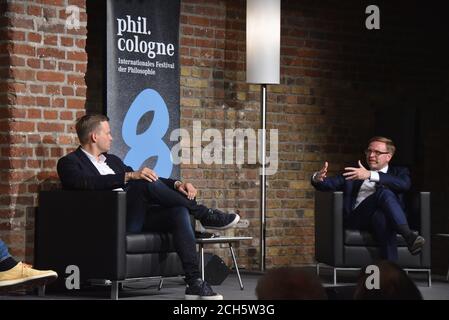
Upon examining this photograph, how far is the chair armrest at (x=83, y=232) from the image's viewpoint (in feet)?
18.2

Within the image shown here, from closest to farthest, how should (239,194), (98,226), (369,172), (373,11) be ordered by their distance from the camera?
(98,226)
(369,172)
(239,194)
(373,11)

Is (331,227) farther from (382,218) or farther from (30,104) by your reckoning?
(30,104)

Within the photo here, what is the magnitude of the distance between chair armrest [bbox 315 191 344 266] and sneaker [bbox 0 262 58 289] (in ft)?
7.10

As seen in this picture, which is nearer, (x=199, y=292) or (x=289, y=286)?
(x=289, y=286)

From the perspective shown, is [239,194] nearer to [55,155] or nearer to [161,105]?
[161,105]

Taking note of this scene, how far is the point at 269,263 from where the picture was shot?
324 inches

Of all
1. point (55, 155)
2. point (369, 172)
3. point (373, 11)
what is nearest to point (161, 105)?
point (55, 155)

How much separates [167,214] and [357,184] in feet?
5.72

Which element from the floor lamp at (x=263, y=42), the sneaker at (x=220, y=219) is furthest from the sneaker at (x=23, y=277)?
the floor lamp at (x=263, y=42)

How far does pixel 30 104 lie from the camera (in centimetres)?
600

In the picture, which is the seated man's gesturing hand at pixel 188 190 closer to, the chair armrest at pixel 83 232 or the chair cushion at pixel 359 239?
the chair armrest at pixel 83 232

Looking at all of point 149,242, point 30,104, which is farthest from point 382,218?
point 30,104

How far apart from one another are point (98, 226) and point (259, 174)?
2.76 m

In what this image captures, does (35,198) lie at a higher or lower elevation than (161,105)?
lower
